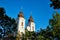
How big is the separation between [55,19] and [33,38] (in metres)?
13.3

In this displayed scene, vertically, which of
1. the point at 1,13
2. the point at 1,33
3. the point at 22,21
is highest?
the point at 22,21

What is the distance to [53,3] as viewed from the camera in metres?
11.3

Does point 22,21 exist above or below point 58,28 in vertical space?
above

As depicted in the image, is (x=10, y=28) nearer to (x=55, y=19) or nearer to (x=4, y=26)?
(x=4, y=26)

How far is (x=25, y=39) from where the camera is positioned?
41.9 metres

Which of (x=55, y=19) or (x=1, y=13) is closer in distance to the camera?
(x=1, y=13)

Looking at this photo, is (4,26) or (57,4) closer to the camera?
(57,4)

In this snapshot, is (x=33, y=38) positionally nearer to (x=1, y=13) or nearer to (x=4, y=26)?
(x=4, y=26)

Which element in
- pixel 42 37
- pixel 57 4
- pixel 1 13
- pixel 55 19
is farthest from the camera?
pixel 42 37

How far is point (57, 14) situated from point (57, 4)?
20.6m

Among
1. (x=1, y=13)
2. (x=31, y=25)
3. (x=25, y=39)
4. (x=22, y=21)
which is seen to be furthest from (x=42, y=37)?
(x=31, y=25)

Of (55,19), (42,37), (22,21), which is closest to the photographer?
(55,19)

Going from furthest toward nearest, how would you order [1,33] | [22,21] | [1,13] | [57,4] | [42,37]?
[22,21], [42,37], [1,33], [1,13], [57,4]

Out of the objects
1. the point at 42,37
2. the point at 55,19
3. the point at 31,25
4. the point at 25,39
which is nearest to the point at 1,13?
the point at 55,19
